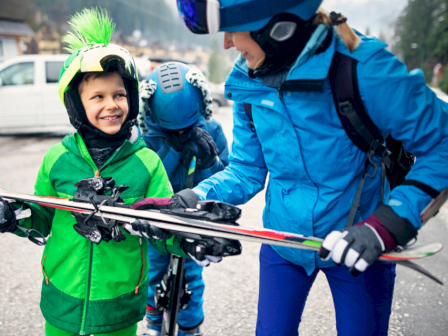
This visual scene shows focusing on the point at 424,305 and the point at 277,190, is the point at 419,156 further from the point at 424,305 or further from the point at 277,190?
the point at 424,305

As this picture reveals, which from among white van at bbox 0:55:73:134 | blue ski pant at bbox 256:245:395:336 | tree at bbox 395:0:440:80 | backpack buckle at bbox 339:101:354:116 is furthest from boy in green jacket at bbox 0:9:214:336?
tree at bbox 395:0:440:80

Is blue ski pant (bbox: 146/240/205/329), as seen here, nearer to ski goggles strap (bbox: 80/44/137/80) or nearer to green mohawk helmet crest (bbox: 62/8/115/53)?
ski goggles strap (bbox: 80/44/137/80)

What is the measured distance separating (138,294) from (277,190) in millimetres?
870

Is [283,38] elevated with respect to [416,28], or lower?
lower

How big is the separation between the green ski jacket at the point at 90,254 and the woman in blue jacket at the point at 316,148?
1.23 feet

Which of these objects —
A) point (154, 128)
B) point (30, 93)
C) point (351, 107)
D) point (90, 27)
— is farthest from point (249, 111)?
point (30, 93)

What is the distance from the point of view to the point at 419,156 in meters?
1.26

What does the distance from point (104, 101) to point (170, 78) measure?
0.75m

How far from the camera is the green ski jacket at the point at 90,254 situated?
168cm

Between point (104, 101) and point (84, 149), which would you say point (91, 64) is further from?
point (84, 149)

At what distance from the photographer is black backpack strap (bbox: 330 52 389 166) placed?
4.19 ft

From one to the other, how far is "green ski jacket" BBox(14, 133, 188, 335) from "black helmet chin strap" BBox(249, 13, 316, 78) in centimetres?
83

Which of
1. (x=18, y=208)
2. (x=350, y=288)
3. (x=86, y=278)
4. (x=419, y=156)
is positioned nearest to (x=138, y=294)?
(x=86, y=278)

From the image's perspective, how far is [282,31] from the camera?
1322 millimetres
